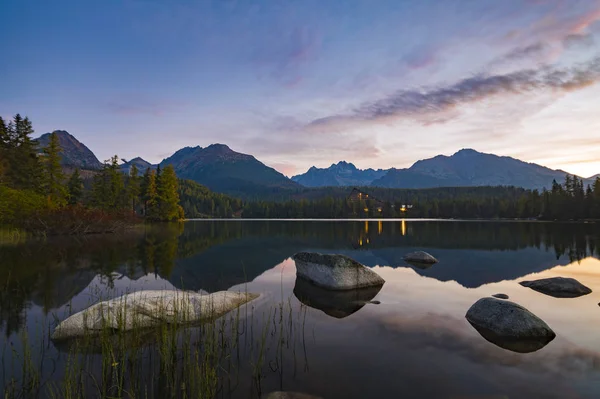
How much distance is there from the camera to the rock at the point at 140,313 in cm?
1137

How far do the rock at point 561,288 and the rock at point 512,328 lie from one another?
8.00 metres

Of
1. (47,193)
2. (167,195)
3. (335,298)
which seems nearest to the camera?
(335,298)

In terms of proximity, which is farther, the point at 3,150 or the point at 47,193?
the point at 47,193

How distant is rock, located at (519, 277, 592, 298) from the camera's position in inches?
738

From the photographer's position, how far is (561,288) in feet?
63.2

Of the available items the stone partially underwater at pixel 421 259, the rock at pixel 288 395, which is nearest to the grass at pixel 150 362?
the rock at pixel 288 395

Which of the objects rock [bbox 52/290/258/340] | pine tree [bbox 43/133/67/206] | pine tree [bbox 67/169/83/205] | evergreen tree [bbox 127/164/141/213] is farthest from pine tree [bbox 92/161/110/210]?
rock [bbox 52/290/258/340]

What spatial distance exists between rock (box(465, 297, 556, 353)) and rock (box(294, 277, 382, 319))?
17.8 ft

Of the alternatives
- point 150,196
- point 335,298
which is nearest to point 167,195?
point 150,196

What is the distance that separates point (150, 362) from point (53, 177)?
69529 millimetres

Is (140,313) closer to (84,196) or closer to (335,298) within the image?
(335,298)

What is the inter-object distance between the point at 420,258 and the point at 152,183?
3315 inches

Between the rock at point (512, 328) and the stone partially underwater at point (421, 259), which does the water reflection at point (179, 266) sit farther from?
the rock at point (512, 328)

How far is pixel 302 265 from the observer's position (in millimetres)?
22750
